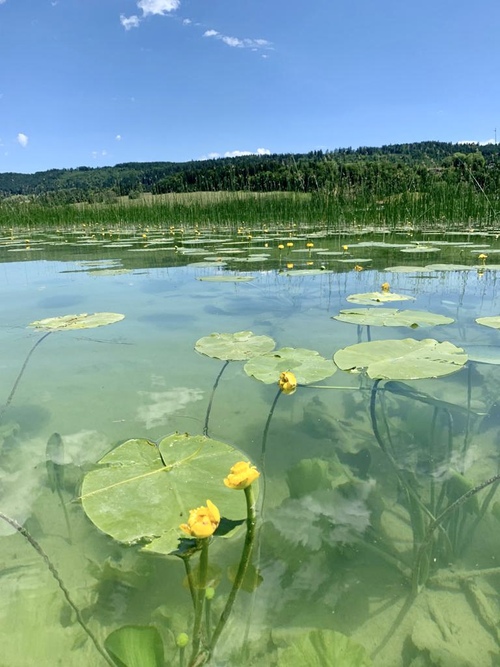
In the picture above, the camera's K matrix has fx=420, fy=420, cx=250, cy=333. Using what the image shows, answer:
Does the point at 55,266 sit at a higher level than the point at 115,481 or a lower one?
higher

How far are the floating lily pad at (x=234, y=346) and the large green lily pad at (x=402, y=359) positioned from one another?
267 millimetres

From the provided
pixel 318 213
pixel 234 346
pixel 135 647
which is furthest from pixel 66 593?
pixel 318 213

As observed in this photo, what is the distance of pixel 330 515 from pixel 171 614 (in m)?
0.32

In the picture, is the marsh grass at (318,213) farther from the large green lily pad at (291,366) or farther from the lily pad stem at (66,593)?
the lily pad stem at (66,593)

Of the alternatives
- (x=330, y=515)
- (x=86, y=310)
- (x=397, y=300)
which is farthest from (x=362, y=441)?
(x=86, y=310)

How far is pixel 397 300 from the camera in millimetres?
2100

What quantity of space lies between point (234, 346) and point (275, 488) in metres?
0.66

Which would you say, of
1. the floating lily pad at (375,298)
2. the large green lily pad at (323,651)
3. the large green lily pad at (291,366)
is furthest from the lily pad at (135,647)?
the floating lily pad at (375,298)

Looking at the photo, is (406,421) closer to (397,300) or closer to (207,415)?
(207,415)

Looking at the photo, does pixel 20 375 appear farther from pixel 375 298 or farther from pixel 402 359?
pixel 375 298

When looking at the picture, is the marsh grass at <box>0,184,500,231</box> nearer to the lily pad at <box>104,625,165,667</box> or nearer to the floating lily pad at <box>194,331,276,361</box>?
the floating lily pad at <box>194,331,276,361</box>

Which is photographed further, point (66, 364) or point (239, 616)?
point (66, 364)

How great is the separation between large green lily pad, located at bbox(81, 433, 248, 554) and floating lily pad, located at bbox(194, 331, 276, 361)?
0.49m

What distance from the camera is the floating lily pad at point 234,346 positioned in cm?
135
